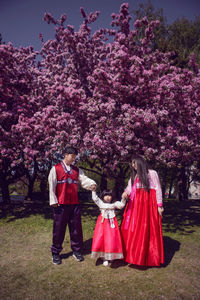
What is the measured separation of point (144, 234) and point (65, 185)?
2.16 meters

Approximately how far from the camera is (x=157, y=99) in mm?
9422

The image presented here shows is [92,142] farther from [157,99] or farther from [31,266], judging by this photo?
[31,266]

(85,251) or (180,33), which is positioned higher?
(180,33)

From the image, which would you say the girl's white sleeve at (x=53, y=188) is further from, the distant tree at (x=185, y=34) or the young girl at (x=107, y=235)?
the distant tree at (x=185, y=34)

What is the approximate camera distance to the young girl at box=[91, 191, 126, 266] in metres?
5.07

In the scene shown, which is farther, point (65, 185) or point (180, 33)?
point (180, 33)

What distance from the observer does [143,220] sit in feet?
16.9

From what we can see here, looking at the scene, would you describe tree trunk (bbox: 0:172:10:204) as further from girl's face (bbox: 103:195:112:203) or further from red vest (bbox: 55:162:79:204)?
girl's face (bbox: 103:195:112:203)

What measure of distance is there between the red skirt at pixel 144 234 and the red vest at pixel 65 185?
1.52m

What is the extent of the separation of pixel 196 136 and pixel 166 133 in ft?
6.98

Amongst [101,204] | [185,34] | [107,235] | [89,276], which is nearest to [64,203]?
[101,204]

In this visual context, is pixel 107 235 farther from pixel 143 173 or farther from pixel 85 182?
pixel 143 173

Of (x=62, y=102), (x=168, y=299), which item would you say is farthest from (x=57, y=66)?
(x=168, y=299)

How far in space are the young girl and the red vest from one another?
22.2 inches
